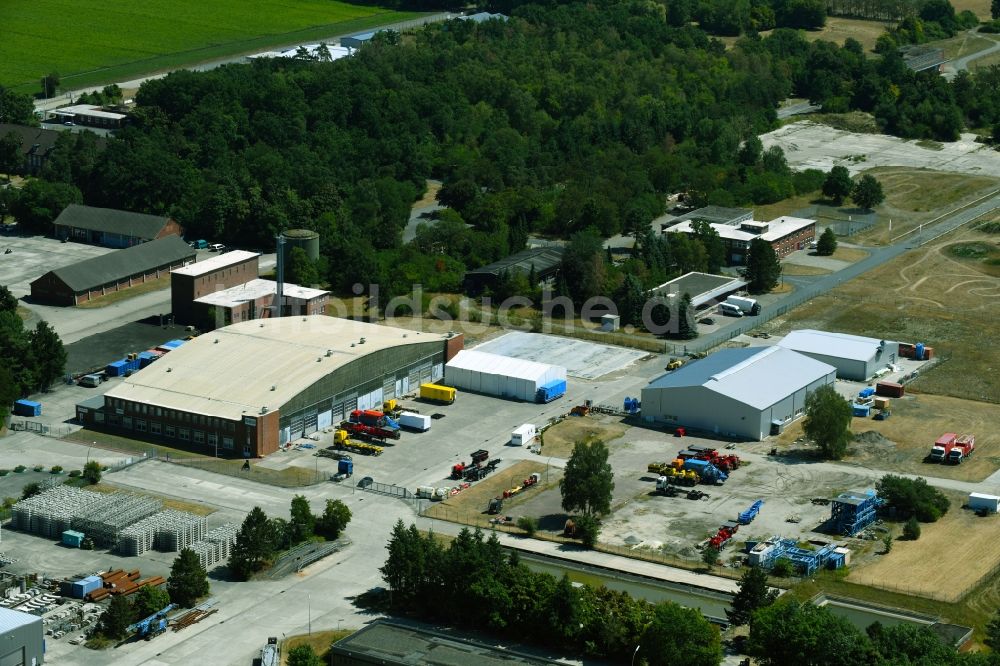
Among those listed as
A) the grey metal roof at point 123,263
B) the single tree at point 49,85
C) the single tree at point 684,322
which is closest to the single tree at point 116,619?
the grey metal roof at point 123,263

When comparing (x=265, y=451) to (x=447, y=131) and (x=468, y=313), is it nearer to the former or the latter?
(x=468, y=313)

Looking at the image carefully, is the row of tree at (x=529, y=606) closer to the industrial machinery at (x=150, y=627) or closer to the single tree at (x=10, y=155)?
the industrial machinery at (x=150, y=627)

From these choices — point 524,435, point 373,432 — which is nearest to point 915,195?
point 524,435

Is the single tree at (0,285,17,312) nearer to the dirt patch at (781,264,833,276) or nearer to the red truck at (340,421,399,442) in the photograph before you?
the red truck at (340,421,399,442)

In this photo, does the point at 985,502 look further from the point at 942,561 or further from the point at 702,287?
the point at 702,287

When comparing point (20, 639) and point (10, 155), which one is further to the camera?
point (10, 155)
